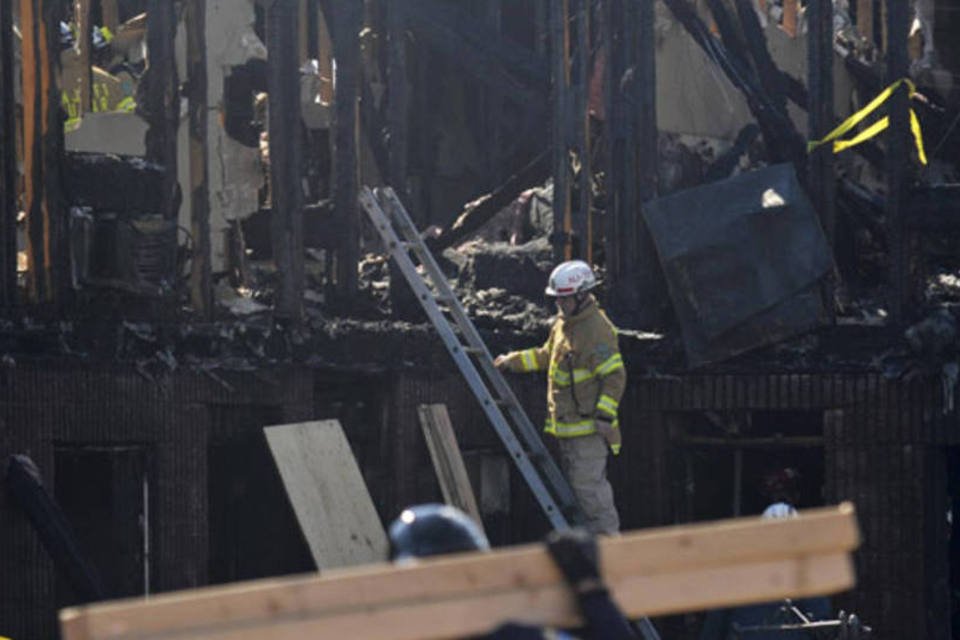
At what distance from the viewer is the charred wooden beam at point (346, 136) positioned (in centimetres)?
1445

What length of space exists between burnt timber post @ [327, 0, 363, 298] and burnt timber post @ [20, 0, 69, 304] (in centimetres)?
224

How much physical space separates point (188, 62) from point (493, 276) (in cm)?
282

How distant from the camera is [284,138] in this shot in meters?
14.1

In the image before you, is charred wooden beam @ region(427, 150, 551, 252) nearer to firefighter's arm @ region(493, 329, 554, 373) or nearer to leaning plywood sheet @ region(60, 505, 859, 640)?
firefighter's arm @ region(493, 329, 554, 373)

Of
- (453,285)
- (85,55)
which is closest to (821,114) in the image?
(453,285)

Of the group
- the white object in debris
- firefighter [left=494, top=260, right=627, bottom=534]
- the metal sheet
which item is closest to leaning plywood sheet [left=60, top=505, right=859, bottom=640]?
firefighter [left=494, top=260, right=627, bottom=534]

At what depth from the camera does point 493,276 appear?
15.3m

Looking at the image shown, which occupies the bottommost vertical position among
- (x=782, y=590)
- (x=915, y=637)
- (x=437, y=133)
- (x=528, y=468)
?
(x=915, y=637)

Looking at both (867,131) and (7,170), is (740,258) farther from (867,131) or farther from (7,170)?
(7,170)

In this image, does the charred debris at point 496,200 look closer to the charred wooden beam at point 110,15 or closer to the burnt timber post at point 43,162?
the burnt timber post at point 43,162

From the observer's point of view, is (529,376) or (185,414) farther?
(529,376)

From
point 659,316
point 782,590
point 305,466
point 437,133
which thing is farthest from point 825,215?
point 782,590

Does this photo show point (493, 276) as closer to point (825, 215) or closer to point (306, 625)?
point (825, 215)

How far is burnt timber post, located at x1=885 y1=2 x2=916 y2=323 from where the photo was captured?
1449 cm
